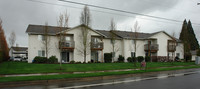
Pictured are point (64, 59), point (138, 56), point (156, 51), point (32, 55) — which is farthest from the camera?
point (156, 51)

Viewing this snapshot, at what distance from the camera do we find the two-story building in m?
25.2

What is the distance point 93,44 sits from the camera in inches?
1072

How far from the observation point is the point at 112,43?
29.9 meters

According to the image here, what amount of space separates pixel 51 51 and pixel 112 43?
1139 centimetres

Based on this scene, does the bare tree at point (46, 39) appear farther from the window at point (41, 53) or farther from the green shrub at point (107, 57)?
the green shrub at point (107, 57)

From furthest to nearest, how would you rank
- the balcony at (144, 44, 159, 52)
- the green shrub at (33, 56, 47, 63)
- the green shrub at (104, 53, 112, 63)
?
the balcony at (144, 44, 159, 52), the green shrub at (104, 53, 112, 63), the green shrub at (33, 56, 47, 63)

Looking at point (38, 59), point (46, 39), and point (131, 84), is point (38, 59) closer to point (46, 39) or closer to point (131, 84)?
point (46, 39)

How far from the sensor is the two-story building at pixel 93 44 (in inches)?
991

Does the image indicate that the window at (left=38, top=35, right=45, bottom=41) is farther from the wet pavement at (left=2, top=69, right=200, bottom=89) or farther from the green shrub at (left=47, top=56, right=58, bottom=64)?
the wet pavement at (left=2, top=69, right=200, bottom=89)

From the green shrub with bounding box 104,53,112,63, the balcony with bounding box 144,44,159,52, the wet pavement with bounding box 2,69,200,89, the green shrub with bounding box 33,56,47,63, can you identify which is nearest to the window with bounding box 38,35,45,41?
the green shrub with bounding box 33,56,47,63

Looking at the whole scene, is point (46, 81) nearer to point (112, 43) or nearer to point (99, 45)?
point (99, 45)

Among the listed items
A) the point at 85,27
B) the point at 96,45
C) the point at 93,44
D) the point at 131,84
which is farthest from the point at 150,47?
the point at 131,84

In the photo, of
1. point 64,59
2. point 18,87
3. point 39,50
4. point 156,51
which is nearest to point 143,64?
point 18,87

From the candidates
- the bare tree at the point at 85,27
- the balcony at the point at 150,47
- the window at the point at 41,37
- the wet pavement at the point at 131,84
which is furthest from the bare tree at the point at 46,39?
the balcony at the point at 150,47
